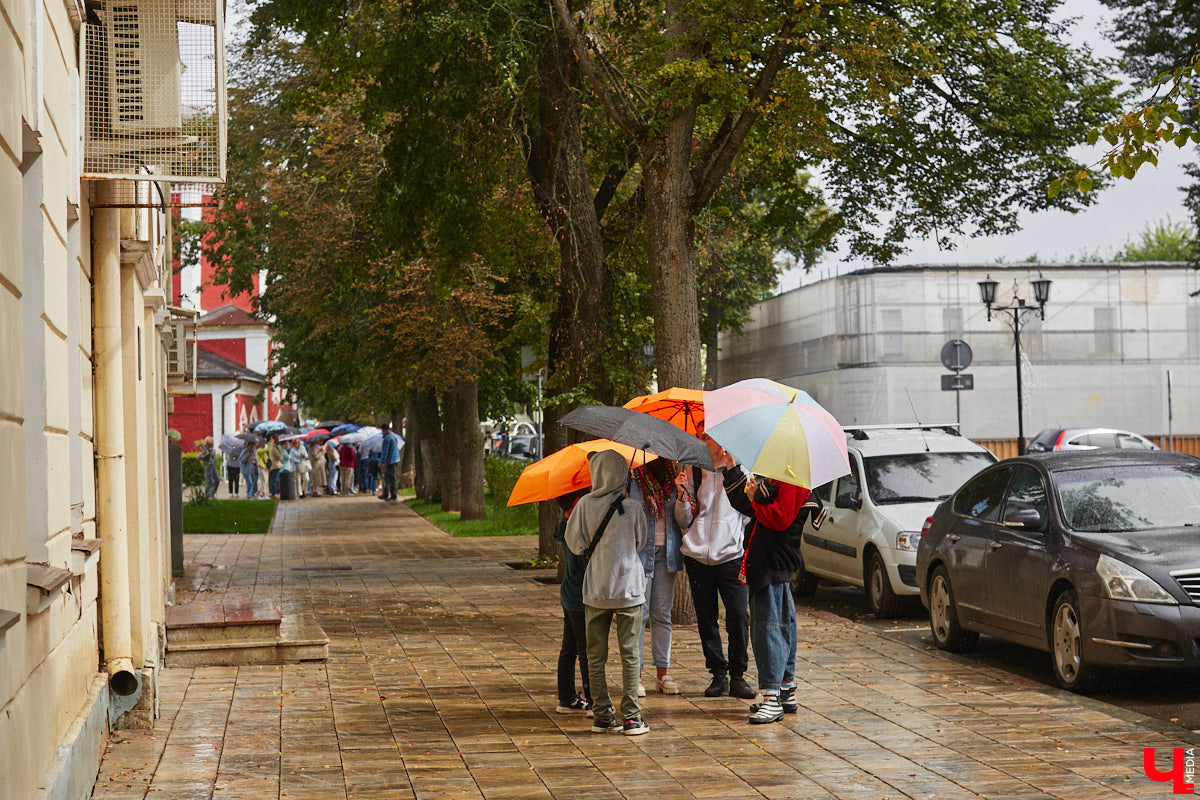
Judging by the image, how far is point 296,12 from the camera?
17.1 metres

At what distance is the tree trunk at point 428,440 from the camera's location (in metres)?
35.3

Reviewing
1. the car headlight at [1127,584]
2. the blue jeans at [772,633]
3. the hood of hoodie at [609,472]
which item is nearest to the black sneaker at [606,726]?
the blue jeans at [772,633]

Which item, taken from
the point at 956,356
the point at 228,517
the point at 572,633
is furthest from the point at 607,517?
the point at 228,517

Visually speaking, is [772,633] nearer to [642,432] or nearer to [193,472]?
[642,432]

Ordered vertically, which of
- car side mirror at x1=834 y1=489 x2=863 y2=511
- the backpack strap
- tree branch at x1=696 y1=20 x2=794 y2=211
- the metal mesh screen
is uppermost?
tree branch at x1=696 y1=20 x2=794 y2=211

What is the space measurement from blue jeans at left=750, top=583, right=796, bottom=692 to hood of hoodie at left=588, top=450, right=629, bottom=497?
1286mm

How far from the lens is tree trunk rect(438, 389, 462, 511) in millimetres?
30469

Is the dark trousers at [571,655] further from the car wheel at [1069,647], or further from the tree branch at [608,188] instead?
the tree branch at [608,188]

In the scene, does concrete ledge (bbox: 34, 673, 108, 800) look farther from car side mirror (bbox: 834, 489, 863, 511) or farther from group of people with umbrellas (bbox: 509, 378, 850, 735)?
car side mirror (bbox: 834, 489, 863, 511)

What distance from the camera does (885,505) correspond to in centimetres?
1443

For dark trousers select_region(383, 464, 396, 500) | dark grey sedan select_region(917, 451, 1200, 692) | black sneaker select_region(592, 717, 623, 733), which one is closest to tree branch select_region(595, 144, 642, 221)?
dark grey sedan select_region(917, 451, 1200, 692)

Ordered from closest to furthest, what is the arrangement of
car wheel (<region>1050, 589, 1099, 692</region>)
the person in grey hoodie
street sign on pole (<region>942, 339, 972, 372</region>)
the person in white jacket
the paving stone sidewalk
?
the paving stone sidewalk
the person in grey hoodie
car wheel (<region>1050, 589, 1099, 692</region>)
the person in white jacket
street sign on pole (<region>942, 339, 972, 372</region>)

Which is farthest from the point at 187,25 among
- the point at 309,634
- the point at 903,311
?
the point at 903,311

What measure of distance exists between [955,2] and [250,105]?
17.6 metres
